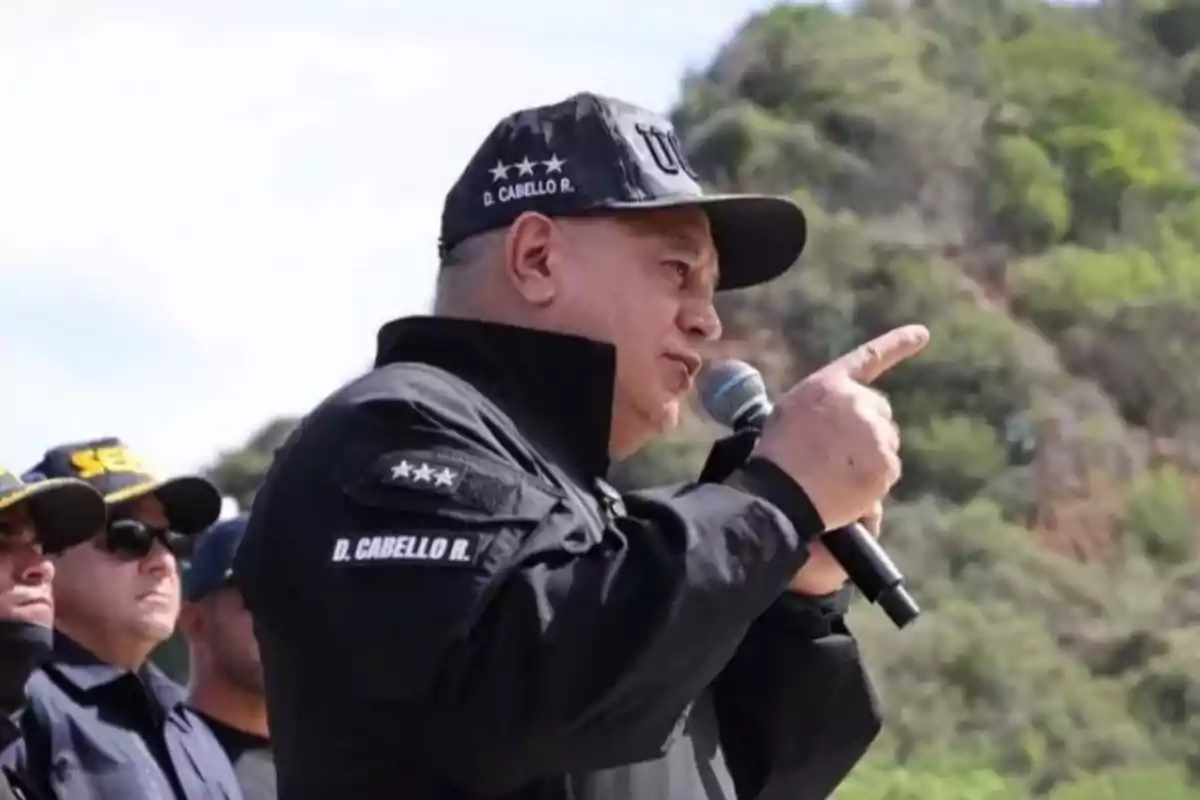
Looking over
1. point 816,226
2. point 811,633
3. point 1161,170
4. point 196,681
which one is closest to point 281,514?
point 811,633

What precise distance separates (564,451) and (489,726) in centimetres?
50

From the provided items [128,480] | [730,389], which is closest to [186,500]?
[128,480]

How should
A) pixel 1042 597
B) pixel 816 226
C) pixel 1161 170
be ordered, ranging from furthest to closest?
pixel 1161 170, pixel 816 226, pixel 1042 597

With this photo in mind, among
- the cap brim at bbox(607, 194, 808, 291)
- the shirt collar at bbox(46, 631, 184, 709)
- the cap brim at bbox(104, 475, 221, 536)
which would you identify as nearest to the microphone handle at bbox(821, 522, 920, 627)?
the cap brim at bbox(607, 194, 808, 291)

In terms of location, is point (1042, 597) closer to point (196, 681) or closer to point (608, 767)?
point (196, 681)

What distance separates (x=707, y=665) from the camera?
2482 millimetres

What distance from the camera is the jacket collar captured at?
111 inches

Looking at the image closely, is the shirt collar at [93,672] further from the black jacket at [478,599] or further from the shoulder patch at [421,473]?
the shoulder patch at [421,473]

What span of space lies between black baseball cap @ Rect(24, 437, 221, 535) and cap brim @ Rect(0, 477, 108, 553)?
0.46 meters

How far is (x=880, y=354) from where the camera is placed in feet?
8.87

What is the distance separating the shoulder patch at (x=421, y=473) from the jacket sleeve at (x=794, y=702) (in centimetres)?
73

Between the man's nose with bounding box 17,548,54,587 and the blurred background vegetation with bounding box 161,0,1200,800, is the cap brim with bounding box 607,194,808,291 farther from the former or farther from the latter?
the blurred background vegetation with bounding box 161,0,1200,800

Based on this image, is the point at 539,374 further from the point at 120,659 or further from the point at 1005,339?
the point at 1005,339

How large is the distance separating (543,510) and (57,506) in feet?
8.07
